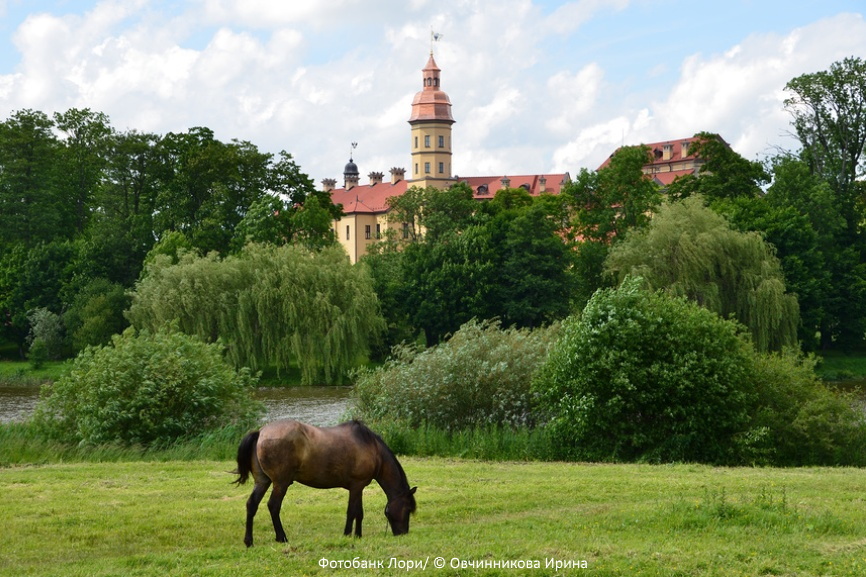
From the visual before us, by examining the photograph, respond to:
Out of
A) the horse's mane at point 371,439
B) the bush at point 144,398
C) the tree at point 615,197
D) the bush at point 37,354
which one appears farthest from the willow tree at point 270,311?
the horse's mane at point 371,439

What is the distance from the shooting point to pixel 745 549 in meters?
9.99

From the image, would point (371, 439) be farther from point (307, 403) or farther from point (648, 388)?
point (307, 403)

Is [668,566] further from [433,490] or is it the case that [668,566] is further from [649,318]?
[649,318]

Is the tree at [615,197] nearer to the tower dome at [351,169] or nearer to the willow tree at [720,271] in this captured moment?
the willow tree at [720,271]

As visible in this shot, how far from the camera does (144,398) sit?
905 inches

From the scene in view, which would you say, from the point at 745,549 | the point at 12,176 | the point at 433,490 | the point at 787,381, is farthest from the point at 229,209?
the point at 745,549

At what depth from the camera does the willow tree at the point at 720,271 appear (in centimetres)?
4541

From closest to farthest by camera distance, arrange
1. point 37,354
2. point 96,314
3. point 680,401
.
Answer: point 680,401
point 96,314
point 37,354

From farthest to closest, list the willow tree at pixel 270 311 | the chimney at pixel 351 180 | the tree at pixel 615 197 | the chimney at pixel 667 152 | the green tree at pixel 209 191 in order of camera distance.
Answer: the chimney at pixel 351 180
the chimney at pixel 667 152
the tree at pixel 615 197
the green tree at pixel 209 191
the willow tree at pixel 270 311

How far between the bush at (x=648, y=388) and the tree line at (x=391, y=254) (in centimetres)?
2348

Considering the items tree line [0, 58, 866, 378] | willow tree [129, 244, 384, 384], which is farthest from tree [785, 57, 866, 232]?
willow tree [129, 244, 384, 384]

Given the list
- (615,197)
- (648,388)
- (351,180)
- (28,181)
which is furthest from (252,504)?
(351,180)

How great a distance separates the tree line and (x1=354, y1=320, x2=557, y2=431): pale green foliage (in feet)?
67.1

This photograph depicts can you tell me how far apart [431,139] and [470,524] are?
120 meters
